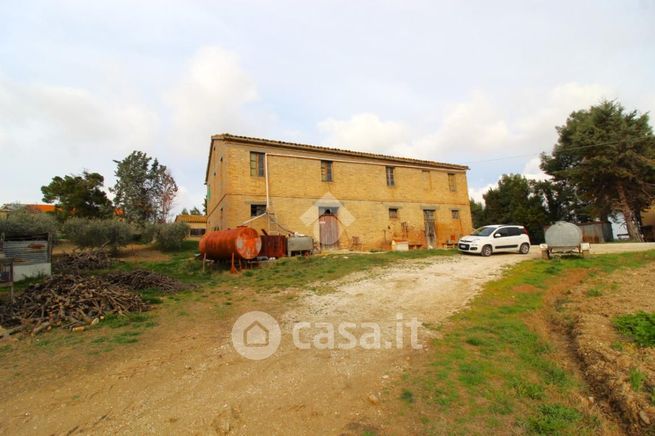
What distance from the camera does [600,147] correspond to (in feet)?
79.8

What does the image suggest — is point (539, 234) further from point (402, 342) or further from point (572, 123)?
point (402, 342)

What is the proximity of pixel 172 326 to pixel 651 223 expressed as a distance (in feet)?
129

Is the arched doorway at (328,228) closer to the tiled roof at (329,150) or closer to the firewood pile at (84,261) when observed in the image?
the tiled roof at (329,150)

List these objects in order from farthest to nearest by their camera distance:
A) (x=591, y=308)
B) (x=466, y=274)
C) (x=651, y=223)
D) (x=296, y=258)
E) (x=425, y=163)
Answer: (x=651, y=223) → (x=425, y=163) → (x=296, y=258) → (x=466, y=274) → (x=591, y=308)

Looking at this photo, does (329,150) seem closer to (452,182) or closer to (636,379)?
(452,182)

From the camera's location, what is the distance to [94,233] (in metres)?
19.4

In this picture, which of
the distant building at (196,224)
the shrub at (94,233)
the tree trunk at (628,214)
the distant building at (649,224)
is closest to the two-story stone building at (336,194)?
the shrub at (94,233)

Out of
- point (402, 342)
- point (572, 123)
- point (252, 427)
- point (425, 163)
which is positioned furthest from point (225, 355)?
point (572, 123)

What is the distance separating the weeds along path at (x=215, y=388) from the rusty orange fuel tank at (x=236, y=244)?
21.7ft

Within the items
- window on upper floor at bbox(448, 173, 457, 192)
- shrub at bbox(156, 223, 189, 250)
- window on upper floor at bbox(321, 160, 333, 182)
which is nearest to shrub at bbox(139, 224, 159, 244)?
shrub at bbox(156, 223, 189, 250)

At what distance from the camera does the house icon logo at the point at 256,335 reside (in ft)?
16.7

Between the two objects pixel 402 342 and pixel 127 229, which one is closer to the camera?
pixel 402 342

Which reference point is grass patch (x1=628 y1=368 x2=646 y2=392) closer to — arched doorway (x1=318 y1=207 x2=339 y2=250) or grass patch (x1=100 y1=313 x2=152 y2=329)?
grass patch (x1=100 y1=313 x2=152 y2=329)

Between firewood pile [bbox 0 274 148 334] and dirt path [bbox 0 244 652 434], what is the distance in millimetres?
2212
